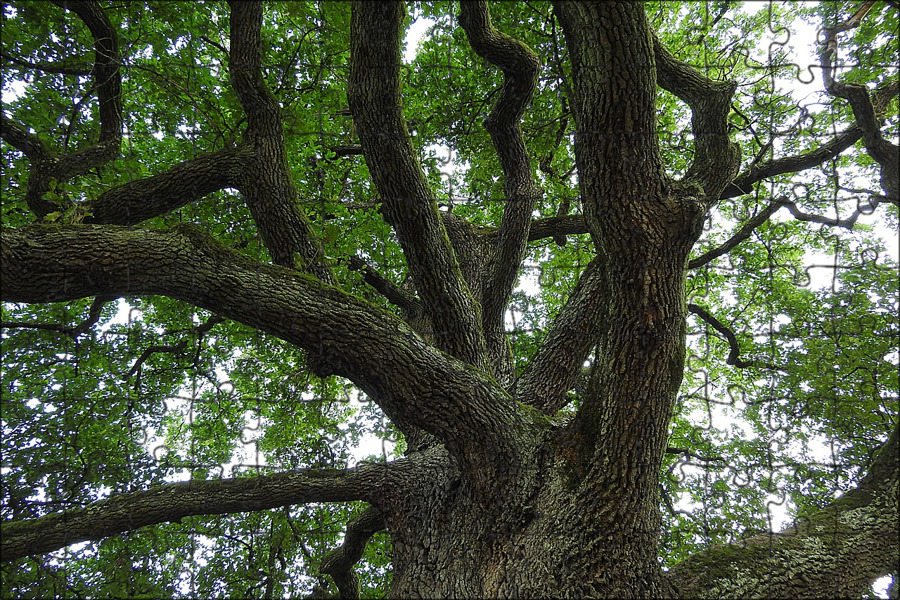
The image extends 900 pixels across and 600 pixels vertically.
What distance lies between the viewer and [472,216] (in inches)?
233

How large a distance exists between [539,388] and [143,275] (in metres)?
2.53

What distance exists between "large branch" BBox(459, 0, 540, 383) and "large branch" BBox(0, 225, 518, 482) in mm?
1227

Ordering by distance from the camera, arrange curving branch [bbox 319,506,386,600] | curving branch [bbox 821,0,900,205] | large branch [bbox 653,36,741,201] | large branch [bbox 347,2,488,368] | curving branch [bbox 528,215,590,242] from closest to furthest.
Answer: large branch [bbox 347,2,488,368] < curving branch [bbox 821,0,900,205] < large branch [bbox 653,36,741,201] < curving branch [bbox 319,506,386,600] < curving branch [bbox 528,215,590,242]

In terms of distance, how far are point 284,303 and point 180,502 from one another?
56.7 inches

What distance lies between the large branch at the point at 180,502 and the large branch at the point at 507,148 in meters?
1.56

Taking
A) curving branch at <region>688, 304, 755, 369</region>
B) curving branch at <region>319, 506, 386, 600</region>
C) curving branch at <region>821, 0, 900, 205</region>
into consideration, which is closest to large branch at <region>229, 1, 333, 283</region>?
curving branch at <region>319, 506, 386, 600</region>

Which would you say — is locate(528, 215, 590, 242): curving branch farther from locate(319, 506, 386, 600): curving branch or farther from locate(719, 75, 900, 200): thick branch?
locate(319, 506, 386, 600): curving branch

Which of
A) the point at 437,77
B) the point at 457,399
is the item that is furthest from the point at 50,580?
the point at 437,77

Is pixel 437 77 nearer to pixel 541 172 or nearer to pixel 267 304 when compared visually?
pixel 541 172

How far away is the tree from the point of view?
7.38ft

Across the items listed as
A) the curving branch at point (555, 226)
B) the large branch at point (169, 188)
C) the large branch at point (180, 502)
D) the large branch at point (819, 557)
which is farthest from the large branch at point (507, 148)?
the large branch at point (819, 557)

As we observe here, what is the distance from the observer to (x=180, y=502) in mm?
2764

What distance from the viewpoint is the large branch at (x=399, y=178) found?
2.45 metres

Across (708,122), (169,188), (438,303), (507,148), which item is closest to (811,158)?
(708,122)
